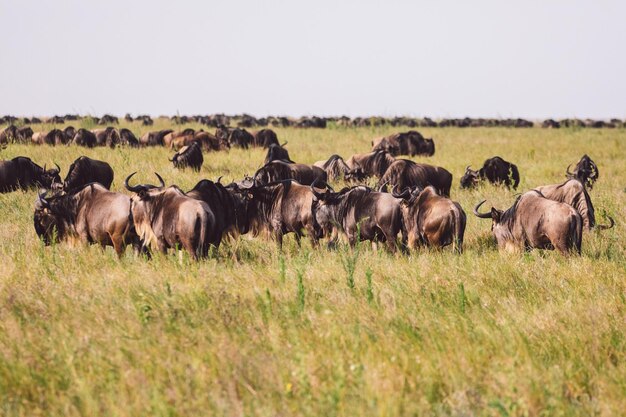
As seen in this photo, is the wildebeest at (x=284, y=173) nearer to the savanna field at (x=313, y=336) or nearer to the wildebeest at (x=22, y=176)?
the wildebeest at (x=22, y=176)

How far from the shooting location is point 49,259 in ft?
24.3

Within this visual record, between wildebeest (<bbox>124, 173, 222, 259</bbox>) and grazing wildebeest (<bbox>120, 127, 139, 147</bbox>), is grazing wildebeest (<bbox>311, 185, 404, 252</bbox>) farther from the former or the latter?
grazing wildebeest (<bbox>120, 127, 139, 147</bbox>)

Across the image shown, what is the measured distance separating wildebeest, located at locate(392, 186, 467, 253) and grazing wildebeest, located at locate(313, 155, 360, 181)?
6.13m

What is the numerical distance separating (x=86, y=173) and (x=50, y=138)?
13422 mm

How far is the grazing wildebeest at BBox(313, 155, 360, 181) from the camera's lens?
14.8 metres

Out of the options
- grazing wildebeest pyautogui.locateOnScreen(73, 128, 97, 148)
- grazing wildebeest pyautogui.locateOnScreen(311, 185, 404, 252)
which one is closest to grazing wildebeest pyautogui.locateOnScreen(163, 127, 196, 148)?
grazing wildebeest pyautogui.locateOnScreen(73, 128, 97, 148)

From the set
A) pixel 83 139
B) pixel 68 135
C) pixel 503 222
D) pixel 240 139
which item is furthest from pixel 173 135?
pixel 503 222

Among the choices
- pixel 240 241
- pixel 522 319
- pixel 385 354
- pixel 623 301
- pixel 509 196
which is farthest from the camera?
pixel 509 196

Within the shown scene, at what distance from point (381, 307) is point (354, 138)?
26.8 meters

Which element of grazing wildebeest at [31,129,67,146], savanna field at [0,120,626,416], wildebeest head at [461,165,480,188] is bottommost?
savanna field at [0,120,626,416]

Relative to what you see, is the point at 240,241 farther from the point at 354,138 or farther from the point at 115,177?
the point at 354,138

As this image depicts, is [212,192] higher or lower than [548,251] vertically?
higher

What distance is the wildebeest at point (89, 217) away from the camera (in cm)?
790

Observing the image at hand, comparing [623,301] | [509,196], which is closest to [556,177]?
[509,196]
